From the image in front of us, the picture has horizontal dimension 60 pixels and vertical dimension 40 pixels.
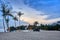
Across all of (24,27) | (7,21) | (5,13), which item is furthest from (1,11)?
(24,27)

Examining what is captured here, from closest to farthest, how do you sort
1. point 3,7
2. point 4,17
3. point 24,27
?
point 3,7, point 4,17, point 24,27

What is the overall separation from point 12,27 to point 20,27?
300 cm

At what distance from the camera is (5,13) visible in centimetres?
3872

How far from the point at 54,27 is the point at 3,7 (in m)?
13.5

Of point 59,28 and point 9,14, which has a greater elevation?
point 9,14

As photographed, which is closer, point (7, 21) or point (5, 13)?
point (5, 13)

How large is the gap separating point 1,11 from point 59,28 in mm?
14641

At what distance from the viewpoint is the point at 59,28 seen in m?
38.1

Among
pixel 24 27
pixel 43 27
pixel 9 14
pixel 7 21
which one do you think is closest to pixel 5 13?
pixel 9 14

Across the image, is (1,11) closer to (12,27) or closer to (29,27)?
(12,27)

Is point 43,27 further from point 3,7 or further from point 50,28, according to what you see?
point 3,7

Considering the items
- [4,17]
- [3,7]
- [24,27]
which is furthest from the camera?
[24,27]

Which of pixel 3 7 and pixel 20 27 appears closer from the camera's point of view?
pixel 3 7

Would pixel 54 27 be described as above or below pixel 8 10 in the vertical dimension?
below
